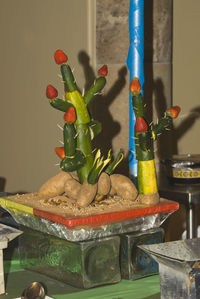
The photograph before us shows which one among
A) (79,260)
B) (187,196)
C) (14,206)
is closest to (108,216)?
(79,260)

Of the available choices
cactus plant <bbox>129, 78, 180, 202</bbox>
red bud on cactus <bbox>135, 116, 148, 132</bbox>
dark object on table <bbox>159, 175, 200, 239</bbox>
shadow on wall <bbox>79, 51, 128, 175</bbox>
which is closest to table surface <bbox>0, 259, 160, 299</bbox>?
cactus plant <bbox>129, 78, 180, 202</bbox>

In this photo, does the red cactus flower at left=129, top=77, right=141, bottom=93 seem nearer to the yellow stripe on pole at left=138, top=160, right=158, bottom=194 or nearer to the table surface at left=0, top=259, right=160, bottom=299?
the yellow stripe on pole at left=138, top=160, right=158, bottom=194

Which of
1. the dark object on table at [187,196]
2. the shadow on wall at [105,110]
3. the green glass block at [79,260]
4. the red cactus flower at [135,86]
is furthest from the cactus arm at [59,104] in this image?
the shadow on wall at [105,110]

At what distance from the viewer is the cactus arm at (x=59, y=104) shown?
2.92 ft

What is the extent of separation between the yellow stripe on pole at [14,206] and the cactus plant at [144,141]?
0.20 metres

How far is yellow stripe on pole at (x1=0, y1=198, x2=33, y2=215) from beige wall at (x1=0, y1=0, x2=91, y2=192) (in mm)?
1001

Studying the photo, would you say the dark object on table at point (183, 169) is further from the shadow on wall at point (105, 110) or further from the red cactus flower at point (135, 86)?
the red cactus flower at point (135, 86)

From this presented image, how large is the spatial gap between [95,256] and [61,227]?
0.07 m

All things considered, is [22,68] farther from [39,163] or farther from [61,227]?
[61,227]

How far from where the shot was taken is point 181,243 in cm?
81

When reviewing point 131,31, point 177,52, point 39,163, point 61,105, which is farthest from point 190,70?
point 61,105

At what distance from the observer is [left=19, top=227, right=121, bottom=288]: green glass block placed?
2.85 feet

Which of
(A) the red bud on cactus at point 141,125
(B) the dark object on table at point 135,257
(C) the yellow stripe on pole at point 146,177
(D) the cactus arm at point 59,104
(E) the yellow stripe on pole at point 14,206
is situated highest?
(D) the cactus arm at point 59,104

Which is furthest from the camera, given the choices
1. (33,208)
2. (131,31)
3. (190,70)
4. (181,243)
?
(190,70)
